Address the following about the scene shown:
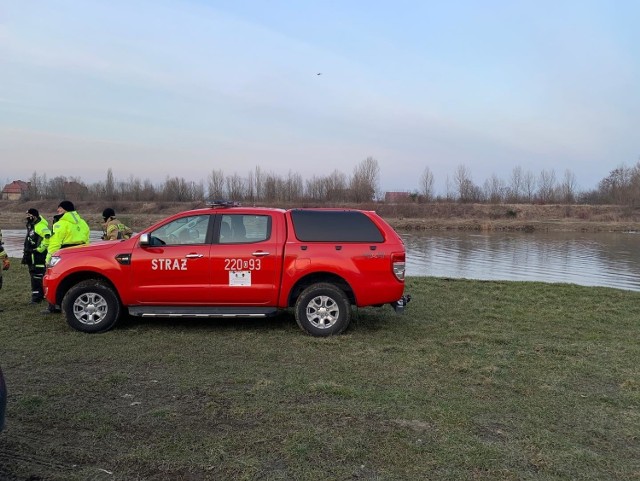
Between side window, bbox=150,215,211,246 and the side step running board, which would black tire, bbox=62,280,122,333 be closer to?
the side step running board

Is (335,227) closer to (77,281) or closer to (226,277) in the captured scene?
(226,277)

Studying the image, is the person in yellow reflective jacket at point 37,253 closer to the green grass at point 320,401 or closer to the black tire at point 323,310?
the green grass at point 320,401

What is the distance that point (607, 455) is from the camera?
3918 millimetres

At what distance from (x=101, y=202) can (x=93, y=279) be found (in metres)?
79.8

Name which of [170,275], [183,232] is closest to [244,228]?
[183,232]

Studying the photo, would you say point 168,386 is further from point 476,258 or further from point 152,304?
point 476,258

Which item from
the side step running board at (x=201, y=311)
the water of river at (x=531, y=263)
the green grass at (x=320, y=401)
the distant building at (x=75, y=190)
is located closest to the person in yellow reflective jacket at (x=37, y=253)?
the green grass at (x=320, y=401)

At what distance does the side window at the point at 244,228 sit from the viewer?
762 cm

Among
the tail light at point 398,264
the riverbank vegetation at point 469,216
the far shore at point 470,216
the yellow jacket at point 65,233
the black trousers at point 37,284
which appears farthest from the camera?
the riverbank vegetation at point 469,216

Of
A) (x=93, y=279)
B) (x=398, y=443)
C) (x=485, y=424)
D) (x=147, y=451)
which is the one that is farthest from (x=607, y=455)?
(x=93, y=279)

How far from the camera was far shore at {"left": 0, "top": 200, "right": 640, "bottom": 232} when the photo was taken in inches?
2030

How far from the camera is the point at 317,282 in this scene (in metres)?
7.67

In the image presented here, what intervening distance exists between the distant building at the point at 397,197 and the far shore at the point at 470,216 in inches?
219

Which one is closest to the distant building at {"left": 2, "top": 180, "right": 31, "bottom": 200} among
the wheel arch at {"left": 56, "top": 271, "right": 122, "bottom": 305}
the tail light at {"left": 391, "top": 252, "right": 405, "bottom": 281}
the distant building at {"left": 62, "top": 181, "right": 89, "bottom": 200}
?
the distant building at {"left": 62, "top": 181, "right": 89, "bottom": 200}
